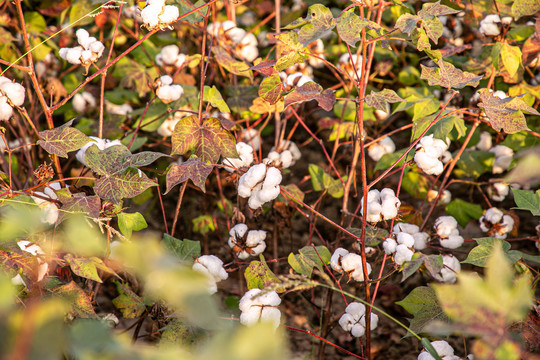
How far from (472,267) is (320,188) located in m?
0.62

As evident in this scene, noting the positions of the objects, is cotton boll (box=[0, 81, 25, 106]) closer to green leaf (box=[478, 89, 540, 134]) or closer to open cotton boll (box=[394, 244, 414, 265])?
open cotton boll (box=[394, 244, 414, 265])

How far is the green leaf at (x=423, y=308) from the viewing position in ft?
3.39

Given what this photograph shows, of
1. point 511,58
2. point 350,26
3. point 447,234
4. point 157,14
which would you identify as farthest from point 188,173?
point 511,58

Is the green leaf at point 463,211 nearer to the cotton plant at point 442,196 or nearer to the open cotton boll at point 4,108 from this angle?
the cotton plant at point 442,196

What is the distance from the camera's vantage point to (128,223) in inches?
44.9

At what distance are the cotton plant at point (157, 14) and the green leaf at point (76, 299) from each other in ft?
2.01

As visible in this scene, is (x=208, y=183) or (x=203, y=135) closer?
(x=203, y=135)

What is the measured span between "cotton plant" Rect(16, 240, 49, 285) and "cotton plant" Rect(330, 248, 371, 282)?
2.15ft

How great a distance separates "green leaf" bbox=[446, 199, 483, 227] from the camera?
152 centimetres

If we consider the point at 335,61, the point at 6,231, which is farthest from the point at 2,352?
the point at 335,61

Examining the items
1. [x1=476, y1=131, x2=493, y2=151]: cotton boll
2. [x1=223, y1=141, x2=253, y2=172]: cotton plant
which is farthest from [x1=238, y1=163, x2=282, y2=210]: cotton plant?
[x1=476, y1=131, x2=493, y2=151]: cotton boll

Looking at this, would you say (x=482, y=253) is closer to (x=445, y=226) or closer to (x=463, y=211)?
(x=445, y=226)

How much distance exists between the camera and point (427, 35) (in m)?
1.09

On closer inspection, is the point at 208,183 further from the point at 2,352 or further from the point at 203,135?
the point at 2,352
